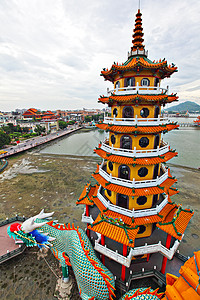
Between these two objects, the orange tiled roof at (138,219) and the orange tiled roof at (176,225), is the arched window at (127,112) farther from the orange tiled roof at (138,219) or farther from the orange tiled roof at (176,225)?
the orange tiled roof at (176,225)

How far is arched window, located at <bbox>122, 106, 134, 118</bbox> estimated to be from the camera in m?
9.61

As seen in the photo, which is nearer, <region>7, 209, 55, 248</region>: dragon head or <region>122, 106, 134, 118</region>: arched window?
<region>122, 106, 134, 118</region>: arched window

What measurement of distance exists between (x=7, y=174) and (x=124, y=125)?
2988 cm

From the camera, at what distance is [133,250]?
9.25 metres

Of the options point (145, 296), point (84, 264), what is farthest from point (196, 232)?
point (84, 264)

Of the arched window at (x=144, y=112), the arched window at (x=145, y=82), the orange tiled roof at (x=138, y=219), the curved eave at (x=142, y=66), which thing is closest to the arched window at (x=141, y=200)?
the orange tiled roof at (x=138, y=219)

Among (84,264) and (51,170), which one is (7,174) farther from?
(84,264)

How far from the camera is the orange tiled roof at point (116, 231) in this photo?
830 centimetres

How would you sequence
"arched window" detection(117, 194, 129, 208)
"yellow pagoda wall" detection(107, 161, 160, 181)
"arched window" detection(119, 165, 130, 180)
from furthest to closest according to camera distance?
"arched window" detection(117, 194, 129, 208), "arched window" detection(119, 165, 130, 180), "yellow pagoda wall" detection(107, 161, 160, 181)

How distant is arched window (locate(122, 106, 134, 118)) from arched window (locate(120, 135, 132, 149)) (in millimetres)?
1400

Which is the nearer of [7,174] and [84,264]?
[84,264]

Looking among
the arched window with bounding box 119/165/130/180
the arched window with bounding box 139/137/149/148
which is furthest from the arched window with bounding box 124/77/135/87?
the arched window with bounding box 119/165/130/180

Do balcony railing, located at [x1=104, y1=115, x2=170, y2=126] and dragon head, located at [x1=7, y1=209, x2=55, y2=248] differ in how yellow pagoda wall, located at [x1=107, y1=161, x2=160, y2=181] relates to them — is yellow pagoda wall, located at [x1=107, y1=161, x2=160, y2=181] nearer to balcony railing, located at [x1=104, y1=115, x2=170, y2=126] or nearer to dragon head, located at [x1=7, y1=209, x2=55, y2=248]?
balcony railing, located at [x1=104, y1=115, x2=170, y2=126]

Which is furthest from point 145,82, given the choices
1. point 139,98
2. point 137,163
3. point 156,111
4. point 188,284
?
point 188,284
